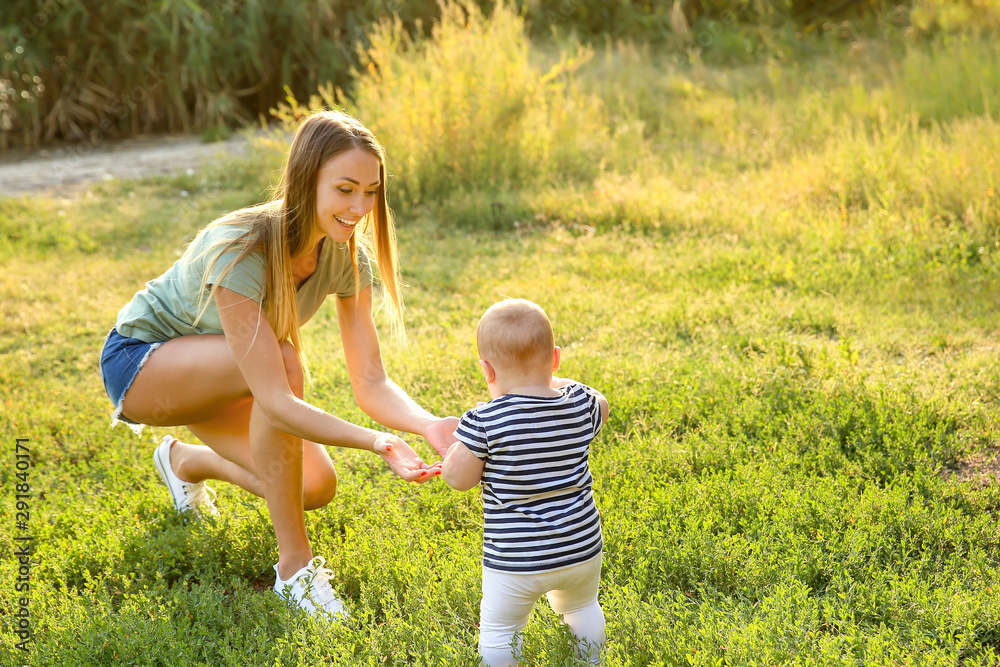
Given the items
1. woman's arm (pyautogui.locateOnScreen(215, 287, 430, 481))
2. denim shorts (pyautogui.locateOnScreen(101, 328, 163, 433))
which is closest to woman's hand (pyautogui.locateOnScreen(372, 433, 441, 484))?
woman's arm (pyautogui.locateOnScreen(215, 287, 430, 481))

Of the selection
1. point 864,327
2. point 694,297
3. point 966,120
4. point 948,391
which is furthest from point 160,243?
point 966,120

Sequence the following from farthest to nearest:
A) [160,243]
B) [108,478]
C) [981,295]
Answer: [160,243]
[981,295]
[108,478]

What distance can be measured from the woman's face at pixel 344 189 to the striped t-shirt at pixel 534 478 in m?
0.88

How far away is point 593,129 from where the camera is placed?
918cm

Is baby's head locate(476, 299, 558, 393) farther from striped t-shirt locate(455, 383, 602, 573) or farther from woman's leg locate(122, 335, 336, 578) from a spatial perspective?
woman's leg locate(122, 335, 336, 578)

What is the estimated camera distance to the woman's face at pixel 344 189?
9.06 feet

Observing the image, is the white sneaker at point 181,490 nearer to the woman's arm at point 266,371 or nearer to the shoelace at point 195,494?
the shoelace at point 195,494

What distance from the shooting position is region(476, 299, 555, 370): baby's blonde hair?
2283mm

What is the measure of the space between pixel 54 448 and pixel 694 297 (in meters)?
3.63

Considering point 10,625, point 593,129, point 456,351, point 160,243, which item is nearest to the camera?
point 10,625

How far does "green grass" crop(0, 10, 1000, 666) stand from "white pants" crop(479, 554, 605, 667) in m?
0.09

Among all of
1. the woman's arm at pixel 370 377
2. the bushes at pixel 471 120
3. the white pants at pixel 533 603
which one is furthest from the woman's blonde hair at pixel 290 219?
the bushes at pixel 471 120

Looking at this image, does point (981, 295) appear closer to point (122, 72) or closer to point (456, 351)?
point (456, 351)

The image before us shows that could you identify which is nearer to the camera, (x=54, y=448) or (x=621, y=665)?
(x=621, y=665)
